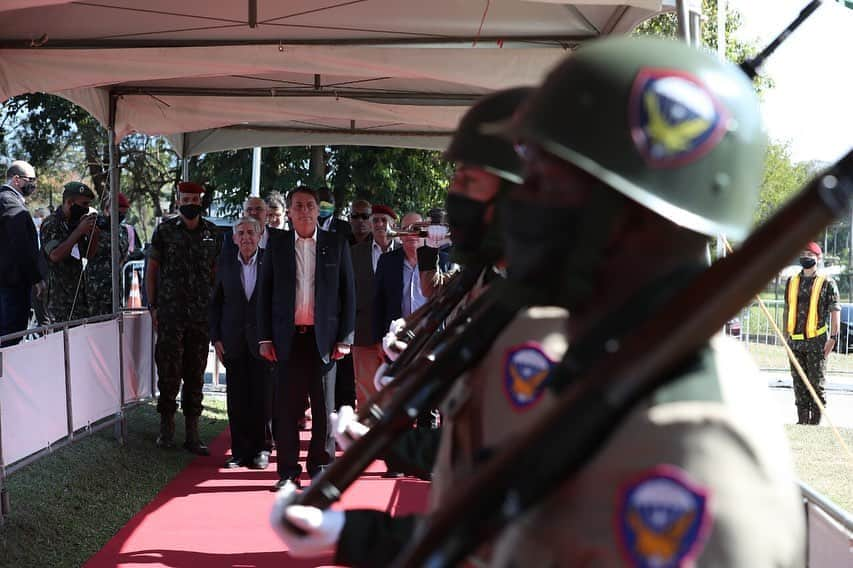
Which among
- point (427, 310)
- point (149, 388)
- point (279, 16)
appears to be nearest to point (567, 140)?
point (427, 310)

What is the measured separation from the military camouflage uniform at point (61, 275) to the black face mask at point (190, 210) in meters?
1.31

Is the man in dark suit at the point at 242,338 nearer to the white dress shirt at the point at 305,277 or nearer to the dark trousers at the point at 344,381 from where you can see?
the white dress shirt at the point at 305,277

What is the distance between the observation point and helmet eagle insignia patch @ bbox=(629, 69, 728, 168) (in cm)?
143

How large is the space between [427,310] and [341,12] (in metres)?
2.89

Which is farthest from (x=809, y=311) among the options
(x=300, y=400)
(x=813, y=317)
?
(x=300, y=400)

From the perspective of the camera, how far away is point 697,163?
145cm

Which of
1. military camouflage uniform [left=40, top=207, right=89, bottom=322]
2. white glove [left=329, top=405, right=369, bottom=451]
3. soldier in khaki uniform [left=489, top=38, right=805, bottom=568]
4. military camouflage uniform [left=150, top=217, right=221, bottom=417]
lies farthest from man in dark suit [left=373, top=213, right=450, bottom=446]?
soldier in khaki uniform [left=489, top=38, right=805, bottom=568]

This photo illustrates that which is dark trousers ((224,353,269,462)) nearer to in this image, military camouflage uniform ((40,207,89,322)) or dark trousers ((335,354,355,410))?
dark trousers ((335,354,355,410))

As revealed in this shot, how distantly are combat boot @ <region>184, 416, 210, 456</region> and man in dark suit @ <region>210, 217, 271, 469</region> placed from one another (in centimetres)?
Answer: 50

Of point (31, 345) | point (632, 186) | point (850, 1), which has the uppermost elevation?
point (850, 1)

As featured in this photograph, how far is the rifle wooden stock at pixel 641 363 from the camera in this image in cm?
122

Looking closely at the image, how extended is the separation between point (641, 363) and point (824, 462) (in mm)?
7728

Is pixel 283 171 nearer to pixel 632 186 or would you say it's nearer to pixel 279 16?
pixel 279 16

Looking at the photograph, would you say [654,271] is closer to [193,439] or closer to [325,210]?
[193,439]
